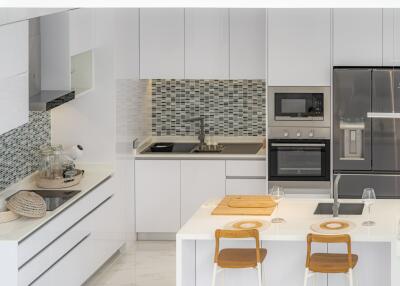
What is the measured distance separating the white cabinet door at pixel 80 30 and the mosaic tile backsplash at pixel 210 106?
5.67 ft

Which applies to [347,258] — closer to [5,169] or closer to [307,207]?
[307,207]

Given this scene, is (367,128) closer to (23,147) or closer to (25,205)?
(23,147)

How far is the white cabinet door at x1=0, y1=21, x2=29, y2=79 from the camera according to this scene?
18.1ft

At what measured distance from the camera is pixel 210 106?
9117mm

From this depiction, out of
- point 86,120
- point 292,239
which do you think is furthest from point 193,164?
point 292,239

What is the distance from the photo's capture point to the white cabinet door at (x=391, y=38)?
7.86 meters

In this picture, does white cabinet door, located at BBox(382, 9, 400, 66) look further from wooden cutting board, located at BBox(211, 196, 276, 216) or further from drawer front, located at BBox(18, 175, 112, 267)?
drawer front, located at BBox(18, 175, 112, 267)

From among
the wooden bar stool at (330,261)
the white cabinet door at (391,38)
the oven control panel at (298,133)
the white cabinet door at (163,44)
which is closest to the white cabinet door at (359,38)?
the white cabinet door at (391,38)

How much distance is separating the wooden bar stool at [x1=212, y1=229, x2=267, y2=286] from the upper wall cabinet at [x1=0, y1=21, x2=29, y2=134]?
4.97 ft

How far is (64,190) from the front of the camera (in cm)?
706

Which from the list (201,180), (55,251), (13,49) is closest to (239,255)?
(55,251)

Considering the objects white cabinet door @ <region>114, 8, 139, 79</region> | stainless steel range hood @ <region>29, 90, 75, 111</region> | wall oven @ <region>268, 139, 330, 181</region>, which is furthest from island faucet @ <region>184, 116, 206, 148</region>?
stainless steel range hood @ <region>29, 90, 75, 111</region>
